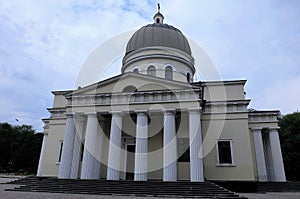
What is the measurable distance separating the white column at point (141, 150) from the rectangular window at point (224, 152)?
7019 mm

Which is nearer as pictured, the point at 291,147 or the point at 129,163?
the point at 129,163

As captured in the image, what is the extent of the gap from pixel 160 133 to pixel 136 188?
7043 millimetres

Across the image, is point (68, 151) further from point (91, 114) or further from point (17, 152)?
point (17, 152)

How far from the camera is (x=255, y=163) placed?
21.4 m

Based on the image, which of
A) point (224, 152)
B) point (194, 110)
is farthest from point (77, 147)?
point (224, 152)

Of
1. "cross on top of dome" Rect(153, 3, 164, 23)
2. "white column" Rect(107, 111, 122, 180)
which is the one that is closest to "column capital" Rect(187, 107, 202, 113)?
"white column" Rect(107, 111, 122, 180)

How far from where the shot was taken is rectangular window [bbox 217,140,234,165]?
19.3 meters

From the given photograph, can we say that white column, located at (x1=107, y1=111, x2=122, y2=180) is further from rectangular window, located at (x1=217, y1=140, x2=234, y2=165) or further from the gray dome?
the gray dome

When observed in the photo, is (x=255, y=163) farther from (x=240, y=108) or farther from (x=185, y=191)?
(x=185, y=191)

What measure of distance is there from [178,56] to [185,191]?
55.6 ft

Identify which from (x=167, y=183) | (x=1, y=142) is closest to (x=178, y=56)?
(x=167, y=183)

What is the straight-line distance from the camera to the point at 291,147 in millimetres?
32875

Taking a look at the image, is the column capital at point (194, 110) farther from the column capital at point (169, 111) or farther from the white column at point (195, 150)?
the column capital at point (169, 111)

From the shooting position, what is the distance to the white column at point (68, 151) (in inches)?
684
